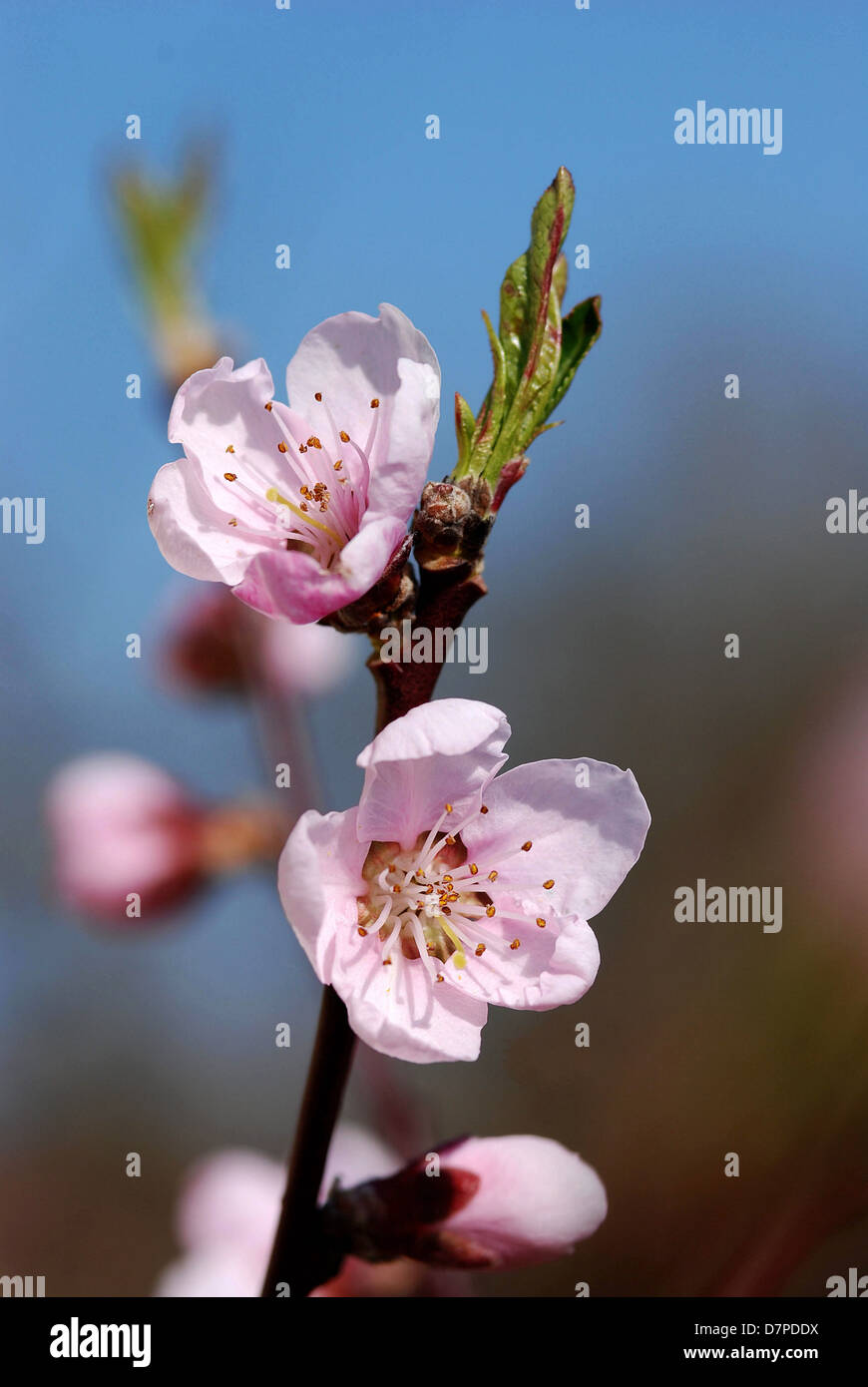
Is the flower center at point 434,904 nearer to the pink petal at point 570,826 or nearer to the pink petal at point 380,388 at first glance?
the pink petal at point 570,826

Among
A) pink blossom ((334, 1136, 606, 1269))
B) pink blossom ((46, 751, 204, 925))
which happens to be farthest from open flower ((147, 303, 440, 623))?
pink blossom ((46, 751, 204, 925))

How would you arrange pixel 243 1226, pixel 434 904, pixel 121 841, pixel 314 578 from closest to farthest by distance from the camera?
1. pixel 314 578
2. pixel 434 904
3. pixel 243 1226
4. pixel 121 841

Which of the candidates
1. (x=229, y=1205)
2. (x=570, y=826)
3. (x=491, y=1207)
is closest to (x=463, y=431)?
(x=570, y=826)

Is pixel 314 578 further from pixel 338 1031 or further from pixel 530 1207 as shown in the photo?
pixel 530 1207

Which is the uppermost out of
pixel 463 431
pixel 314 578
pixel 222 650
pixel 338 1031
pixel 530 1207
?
pixel 222 650

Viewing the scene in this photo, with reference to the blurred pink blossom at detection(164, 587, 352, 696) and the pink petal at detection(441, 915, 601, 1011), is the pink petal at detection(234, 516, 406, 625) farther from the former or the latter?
the blurred pink blossom at detection(164, 587, 352, 696)

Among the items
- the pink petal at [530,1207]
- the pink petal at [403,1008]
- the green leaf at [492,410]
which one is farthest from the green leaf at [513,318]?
the pink petal at [530,1207]
